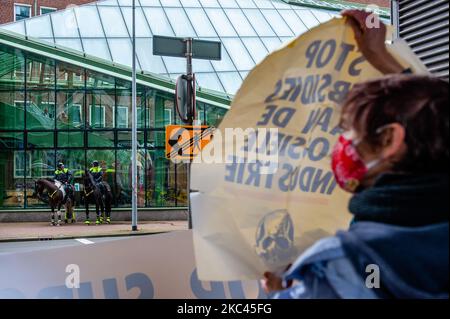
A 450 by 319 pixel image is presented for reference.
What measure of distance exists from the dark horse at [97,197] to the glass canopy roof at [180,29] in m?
4.58

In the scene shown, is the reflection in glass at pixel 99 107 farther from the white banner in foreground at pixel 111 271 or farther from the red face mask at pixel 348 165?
the red face mask at pixel 348 165

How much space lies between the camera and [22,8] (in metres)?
42.2

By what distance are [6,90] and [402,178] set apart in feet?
73.8

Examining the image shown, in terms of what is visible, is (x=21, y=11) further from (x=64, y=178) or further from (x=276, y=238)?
(x=276, y=238)

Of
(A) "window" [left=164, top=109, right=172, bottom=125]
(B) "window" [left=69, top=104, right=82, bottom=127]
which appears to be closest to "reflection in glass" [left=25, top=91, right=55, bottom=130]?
(B) "window" [left=69, top=104, right=82, bottom=127]

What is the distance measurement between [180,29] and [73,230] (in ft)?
34.7

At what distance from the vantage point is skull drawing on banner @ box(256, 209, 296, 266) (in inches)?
69.8

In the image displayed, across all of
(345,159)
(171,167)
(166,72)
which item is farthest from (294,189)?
(166,72)

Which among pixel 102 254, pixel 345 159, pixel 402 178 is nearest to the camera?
pixel 402 178

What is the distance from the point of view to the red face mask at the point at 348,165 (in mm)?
1417

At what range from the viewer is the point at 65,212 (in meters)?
21.8

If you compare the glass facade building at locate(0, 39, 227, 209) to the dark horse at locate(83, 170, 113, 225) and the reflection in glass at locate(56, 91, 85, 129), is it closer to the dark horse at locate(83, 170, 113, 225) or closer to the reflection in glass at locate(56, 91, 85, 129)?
the reflection in glass at locate(56, 91, 85, 129)

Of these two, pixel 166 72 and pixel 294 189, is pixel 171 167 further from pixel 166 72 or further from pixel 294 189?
pixel 294 189

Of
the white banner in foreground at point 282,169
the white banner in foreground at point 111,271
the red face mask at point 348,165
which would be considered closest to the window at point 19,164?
the white banner in foreground at point 111,271
